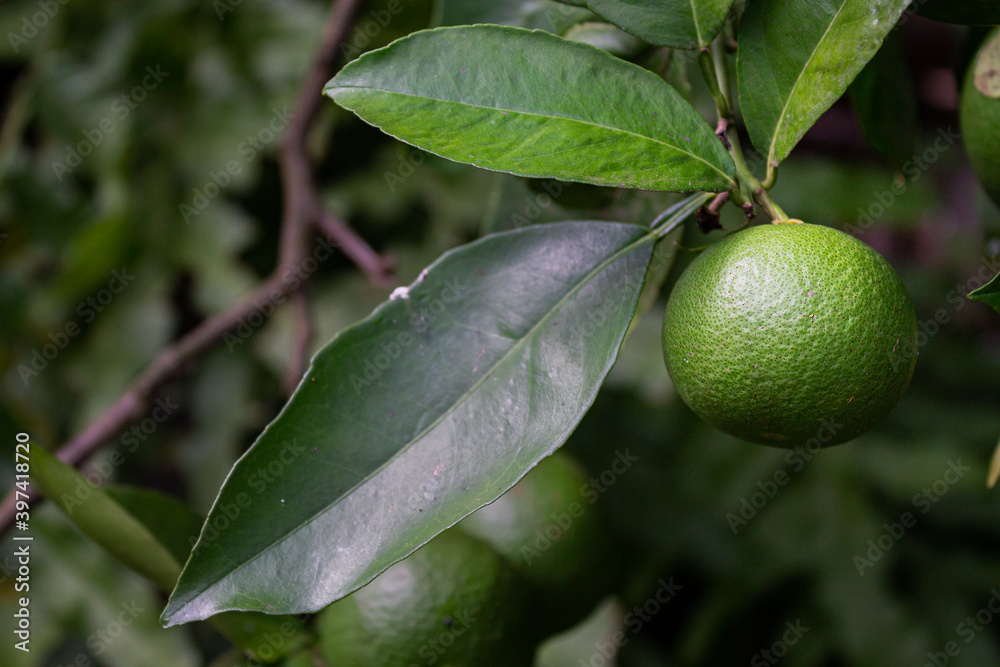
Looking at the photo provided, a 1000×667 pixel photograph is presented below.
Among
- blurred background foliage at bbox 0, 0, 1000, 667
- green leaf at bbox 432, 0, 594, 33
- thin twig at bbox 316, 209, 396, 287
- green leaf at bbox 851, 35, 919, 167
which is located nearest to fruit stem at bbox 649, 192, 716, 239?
green leaf at bbox 851, 35, 919, 167

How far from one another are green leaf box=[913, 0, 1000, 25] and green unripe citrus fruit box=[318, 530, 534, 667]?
60cm

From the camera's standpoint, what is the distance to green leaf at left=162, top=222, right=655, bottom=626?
51 centimetres

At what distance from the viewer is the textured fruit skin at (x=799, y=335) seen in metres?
0.48

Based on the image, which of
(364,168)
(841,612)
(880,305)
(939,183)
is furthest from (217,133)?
(939,183)

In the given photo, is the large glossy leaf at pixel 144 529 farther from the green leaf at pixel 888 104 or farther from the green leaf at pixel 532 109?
the green leaf at pixel 888 104

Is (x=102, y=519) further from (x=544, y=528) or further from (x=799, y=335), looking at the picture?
(x=799, y=335)

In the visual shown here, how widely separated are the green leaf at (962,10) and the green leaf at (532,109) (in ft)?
0.63

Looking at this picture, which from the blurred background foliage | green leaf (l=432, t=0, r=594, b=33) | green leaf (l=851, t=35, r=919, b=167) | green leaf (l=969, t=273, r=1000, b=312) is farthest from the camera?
the blurred background foliage

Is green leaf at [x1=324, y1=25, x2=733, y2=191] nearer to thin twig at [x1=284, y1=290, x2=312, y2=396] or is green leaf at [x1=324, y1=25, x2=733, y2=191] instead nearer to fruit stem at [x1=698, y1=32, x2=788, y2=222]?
fruit stem at [x1=698, y1=32, x2=788, y2=222]

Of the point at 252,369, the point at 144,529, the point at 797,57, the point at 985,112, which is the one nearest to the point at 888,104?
the point at 985,112

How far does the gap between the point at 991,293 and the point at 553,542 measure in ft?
1.62

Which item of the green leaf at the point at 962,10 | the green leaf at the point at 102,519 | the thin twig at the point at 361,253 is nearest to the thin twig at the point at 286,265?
the thin twig at the point at 361,253

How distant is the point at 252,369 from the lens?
1547 millimetres

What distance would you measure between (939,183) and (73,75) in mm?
2747
